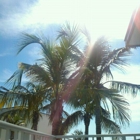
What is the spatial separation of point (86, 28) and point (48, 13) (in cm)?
345

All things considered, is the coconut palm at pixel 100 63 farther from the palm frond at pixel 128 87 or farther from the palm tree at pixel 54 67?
the palm tree at pixel 54 67

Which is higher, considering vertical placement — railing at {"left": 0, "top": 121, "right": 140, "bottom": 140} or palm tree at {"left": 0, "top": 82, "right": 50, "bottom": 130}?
palm tree at {"left": 0, "top": 82, "right": 50, "bottom": 130}

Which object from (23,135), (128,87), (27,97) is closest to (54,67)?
(27,97)

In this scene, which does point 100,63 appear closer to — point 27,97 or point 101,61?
point 101,61

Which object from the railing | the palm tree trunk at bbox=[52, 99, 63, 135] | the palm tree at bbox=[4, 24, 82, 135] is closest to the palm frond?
the palm tree at bbox=[4, 24, 82, 135]

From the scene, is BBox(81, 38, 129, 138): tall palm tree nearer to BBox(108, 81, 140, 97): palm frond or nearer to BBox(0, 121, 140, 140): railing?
BBox(108, 81, 140, 97): palm frond

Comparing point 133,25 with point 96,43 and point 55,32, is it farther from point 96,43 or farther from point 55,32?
point 96,43

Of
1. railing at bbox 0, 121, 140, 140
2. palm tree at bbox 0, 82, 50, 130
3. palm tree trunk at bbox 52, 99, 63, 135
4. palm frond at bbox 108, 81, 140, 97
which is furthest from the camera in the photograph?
palm frond at bbox 108, 81, 140, 97

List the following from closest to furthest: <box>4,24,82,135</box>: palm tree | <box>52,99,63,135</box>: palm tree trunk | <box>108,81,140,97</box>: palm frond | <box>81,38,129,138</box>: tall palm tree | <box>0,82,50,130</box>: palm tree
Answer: <box>52,99,63,135</box>: palm tree trunk, <box>4,24,82,135</box>: palm tree, <box>0,82,50,130</box>: palm tree, <box>108,81,140,97</box>: palm frond, <box>81,38,129,138</box>: tall palm tree

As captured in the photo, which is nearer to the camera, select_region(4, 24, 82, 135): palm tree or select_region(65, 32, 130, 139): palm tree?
select_region(4, 24, 82, 135): palm tree

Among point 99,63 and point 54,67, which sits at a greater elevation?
A: point 99,63

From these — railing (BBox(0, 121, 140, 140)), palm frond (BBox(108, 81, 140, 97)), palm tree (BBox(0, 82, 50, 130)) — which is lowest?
railing (BBox(0, 121, 140, 140))

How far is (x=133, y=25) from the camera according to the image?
2557mm

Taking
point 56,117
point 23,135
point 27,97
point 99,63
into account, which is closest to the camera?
point 23,135
